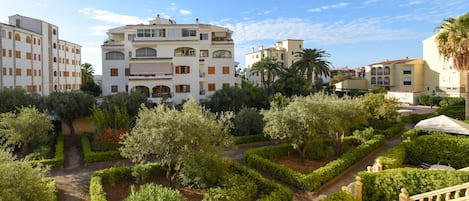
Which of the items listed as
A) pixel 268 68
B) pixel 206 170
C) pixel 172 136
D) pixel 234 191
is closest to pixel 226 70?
pixel 268 68

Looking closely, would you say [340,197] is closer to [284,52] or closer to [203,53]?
[203,53]

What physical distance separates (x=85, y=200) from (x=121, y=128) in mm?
13436

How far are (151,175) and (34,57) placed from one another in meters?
47.2

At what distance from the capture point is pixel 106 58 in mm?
45000

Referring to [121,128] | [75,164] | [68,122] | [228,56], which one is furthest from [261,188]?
[228,56]

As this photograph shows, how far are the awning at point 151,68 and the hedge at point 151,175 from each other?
2498 cm

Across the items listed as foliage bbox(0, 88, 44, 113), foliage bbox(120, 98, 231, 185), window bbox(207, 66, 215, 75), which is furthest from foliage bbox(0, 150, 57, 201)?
window bbox(207, 66, 215, 75)

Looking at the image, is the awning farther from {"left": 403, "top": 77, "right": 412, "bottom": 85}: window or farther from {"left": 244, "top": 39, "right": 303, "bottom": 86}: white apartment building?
{"left": 403, "top": 77, "right": 412, "bottom": 85}: window

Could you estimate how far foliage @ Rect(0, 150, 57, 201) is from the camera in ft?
33.0

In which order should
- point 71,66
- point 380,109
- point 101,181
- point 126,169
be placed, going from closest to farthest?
point 101,181 < point 126,169 < point 380,109 < point 71,66

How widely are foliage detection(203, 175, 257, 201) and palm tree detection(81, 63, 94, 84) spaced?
7271cm

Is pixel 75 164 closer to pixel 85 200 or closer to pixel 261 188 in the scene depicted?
pixel 85 200

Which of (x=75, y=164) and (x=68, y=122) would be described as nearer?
(x=75, y=164)

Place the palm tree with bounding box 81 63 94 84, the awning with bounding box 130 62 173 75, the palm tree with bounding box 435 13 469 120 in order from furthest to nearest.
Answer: the palm tree with bounding box 81 63 94 84 < the awning with bounding box 130 62 173 75 < the palm tree with bounding box 435 13 469 120
